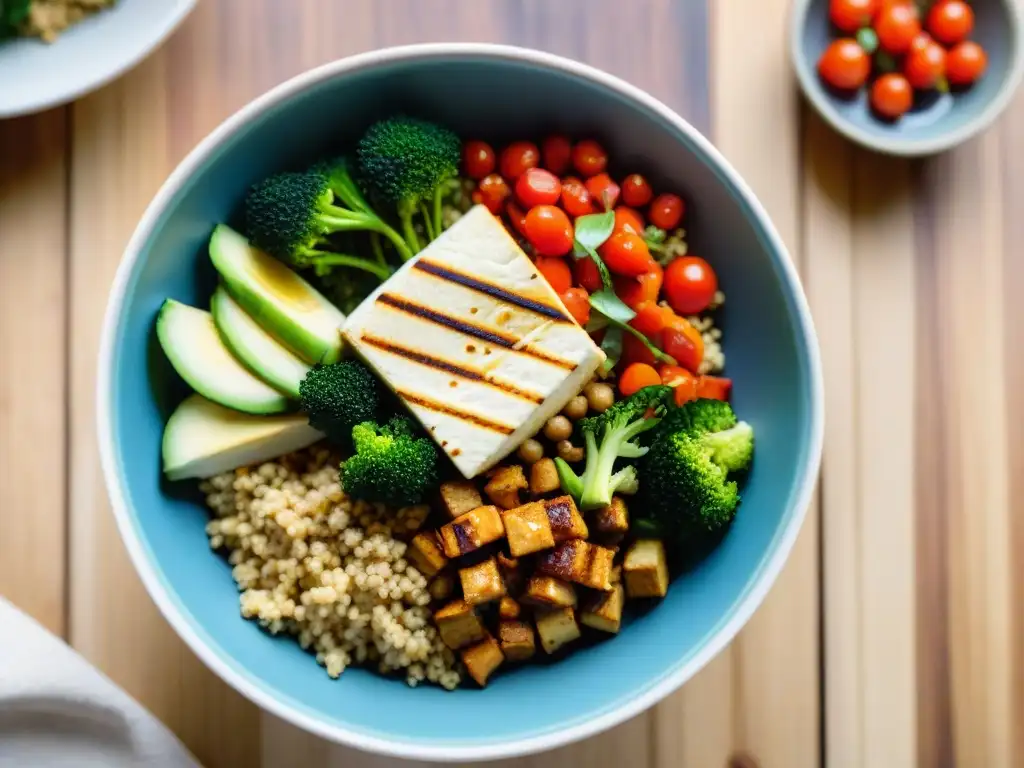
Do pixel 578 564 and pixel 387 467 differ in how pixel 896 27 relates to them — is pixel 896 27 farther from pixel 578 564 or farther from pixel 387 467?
pixel 387 467

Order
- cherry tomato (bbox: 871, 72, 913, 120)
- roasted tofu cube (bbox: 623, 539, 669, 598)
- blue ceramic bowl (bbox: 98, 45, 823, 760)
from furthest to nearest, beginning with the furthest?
1. cherry tomato (bbox: 871, 72, 913, 120)
2. roasted tofu cube (bbox: 623, 539, 669, 598)
3. blue ceramic bowl (bbox: 98, 45, 823, 760)

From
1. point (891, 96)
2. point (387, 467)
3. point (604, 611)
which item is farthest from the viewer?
point (891, 96)

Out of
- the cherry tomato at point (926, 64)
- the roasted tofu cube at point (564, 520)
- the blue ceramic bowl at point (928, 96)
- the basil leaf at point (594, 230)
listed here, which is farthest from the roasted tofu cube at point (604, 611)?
the cherry tomato at point (926, 64)

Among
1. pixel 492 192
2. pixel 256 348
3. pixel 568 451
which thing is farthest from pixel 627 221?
pixel 256 348

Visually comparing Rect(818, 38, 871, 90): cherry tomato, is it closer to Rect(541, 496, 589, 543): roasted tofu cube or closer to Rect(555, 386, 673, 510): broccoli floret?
Rect(555, 386, 673, 510): broccoli floret

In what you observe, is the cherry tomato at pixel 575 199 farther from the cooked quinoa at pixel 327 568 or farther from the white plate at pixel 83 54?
the white plate at pixel 83 54

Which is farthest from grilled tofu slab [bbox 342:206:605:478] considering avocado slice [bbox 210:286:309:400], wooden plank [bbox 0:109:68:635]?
wooden plank [bbox 0:109:68:635]
